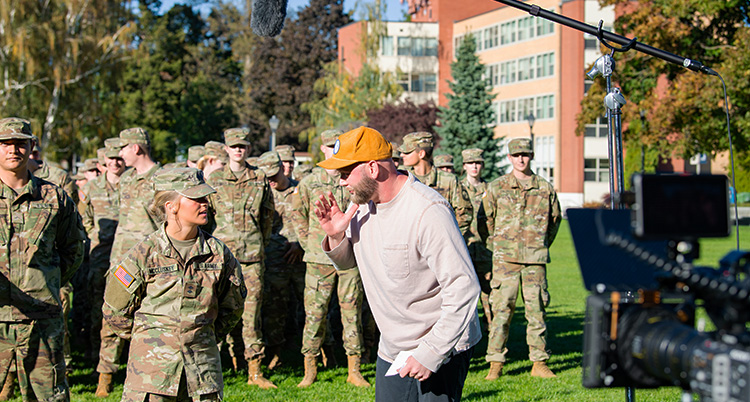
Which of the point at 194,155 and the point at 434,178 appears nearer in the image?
the point at 434,178

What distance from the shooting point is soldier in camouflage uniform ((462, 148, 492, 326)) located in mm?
10490

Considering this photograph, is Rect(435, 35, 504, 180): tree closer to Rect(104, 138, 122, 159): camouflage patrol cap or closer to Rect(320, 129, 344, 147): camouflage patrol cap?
Rect(320, 129, 344, 147): camouflage patrol cap

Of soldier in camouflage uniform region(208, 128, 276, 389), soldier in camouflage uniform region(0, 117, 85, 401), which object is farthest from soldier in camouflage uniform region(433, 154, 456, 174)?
soldier in camouflage uniform region(0, 117, 85, 401)

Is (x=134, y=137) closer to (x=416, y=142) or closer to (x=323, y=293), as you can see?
(x=323, y=293)

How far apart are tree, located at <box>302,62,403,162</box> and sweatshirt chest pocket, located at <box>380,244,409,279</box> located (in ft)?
145

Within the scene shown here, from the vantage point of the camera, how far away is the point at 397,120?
47938mm

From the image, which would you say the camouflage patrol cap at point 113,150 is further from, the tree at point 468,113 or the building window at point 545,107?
the building window at point 545,107

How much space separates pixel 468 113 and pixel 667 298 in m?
43.2

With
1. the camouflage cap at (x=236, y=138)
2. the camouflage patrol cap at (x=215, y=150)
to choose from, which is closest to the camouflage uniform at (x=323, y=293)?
the camouflage cap at (x=236, y=138)

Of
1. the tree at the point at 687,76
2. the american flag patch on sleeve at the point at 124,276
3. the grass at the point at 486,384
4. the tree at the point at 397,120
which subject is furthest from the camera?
the tree at the point at 397,120

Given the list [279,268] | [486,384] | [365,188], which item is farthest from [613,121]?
[279,268]

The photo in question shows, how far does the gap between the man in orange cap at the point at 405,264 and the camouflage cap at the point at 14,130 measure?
8.89 feet

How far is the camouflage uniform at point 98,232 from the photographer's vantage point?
29.9 feet

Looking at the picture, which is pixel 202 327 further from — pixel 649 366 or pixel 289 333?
pixel 289 333
